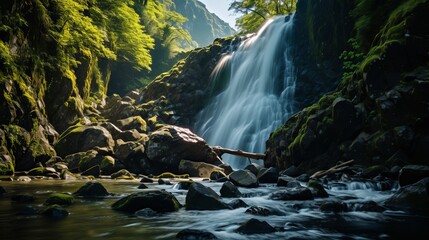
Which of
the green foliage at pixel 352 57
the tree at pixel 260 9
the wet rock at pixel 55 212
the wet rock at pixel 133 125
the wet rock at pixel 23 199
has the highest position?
the tree at pixel 260 9

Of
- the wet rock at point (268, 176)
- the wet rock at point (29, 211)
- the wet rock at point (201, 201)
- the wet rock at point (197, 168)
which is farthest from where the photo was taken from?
the wet rock at point (197, 168)

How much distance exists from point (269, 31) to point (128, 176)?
21.2 meters

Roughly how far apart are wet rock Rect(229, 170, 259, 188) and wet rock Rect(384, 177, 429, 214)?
473 centimetres

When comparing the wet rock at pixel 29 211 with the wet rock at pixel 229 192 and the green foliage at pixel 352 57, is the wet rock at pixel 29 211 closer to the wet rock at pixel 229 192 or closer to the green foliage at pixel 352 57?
the wet rock at pixel 229 192

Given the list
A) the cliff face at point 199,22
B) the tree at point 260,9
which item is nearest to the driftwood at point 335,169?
the tree at point 260,9

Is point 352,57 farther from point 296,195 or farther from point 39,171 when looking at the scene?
point 39,171

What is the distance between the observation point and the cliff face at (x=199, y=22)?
121300 mm

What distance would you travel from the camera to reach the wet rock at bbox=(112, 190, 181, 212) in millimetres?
6770

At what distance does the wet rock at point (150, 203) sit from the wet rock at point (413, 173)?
19.7 ft

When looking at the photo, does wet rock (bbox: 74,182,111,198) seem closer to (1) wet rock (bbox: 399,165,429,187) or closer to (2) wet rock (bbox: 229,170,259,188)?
(2) wet rock (bbox: 229,170,259,188)

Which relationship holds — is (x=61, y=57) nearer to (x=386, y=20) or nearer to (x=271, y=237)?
(x=386, y=20)

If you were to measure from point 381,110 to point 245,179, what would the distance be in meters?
5.51

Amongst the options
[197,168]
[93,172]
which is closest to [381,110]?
[197,168]

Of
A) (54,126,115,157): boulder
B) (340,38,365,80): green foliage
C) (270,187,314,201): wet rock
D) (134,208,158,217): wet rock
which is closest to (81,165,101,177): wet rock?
(54,126,115,157): boulder
